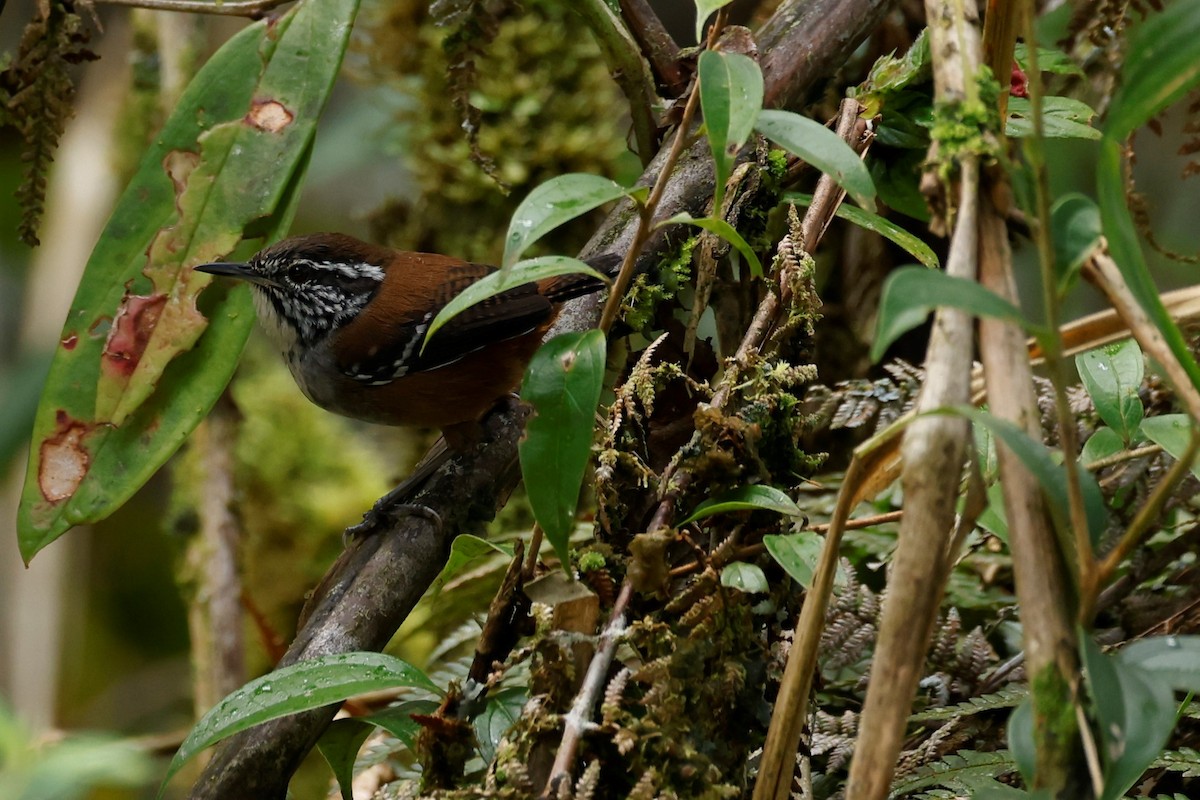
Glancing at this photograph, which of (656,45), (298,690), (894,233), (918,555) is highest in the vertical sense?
(656,45)

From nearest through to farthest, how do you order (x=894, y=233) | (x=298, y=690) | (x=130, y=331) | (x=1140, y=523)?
(x=1140, y=523)
(x=298, y=690)
(x=894, y=233)
(x=130, y=331)

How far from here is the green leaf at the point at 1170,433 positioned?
66.1 inches

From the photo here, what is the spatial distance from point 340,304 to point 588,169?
1.35 m

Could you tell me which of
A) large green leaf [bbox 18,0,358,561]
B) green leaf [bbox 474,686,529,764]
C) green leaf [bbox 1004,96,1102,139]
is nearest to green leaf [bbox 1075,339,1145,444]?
green leaf [bbox 1004,96,1102,139]

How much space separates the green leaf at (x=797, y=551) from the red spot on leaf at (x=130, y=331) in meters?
1.45

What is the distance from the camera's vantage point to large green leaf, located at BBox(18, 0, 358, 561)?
7.25 ft

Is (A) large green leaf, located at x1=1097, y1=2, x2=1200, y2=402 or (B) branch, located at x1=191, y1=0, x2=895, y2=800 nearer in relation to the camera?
(A) large green leaf, located at x1=1097, y1=2, x2=1200, y2=402

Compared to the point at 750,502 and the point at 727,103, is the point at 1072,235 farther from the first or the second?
the point at 750,502

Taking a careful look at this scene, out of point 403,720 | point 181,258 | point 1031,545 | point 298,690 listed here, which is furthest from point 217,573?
point 1031,545

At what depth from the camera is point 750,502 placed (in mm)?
1533

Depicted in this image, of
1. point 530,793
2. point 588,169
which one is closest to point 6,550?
point 588,169

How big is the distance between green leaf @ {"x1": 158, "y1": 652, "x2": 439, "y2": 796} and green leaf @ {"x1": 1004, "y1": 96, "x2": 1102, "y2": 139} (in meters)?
1.54

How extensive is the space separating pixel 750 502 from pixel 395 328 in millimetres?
1850

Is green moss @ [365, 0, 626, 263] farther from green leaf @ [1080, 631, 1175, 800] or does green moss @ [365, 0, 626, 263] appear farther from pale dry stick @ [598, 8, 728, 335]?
green leaf @ [1080, 631, 1175, 800]
